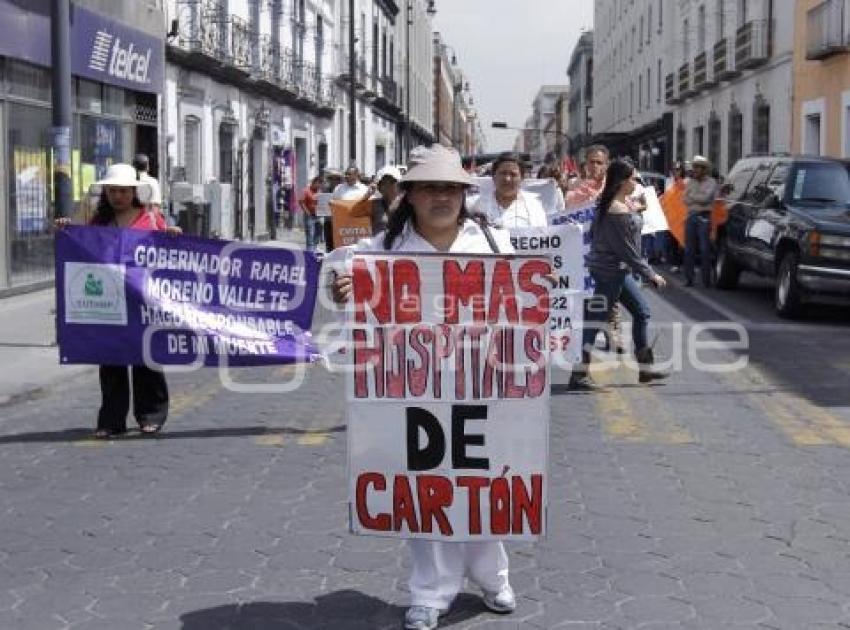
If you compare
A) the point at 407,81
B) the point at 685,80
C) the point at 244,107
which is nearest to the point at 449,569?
the point at 244,107

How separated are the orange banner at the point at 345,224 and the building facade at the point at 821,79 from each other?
43.0 ft

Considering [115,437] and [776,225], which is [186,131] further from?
[115,437]

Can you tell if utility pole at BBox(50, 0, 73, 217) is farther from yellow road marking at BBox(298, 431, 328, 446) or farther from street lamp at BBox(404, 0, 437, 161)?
street lamp at BBox(404, 0, 437, 161)

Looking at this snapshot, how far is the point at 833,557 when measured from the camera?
507cm

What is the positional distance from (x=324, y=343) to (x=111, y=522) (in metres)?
6.50

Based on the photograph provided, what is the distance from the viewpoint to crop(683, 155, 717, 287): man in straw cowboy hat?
59.7 feet

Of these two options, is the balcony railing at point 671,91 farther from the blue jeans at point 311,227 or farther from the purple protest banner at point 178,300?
the purple protest banner at point 178,300

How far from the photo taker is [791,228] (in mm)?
14250

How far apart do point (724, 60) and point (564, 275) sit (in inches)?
1118

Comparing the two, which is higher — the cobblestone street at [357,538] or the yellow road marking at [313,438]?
the yellow road marking at [313,438]

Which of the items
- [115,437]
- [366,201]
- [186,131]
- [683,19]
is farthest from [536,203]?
[683,19]

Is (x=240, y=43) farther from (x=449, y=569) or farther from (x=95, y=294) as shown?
(x=449, y=569)

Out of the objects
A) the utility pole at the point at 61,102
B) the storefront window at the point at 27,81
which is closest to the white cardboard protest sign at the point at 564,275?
the utility pole at the point at 61,102

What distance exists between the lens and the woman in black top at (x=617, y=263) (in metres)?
9.09
